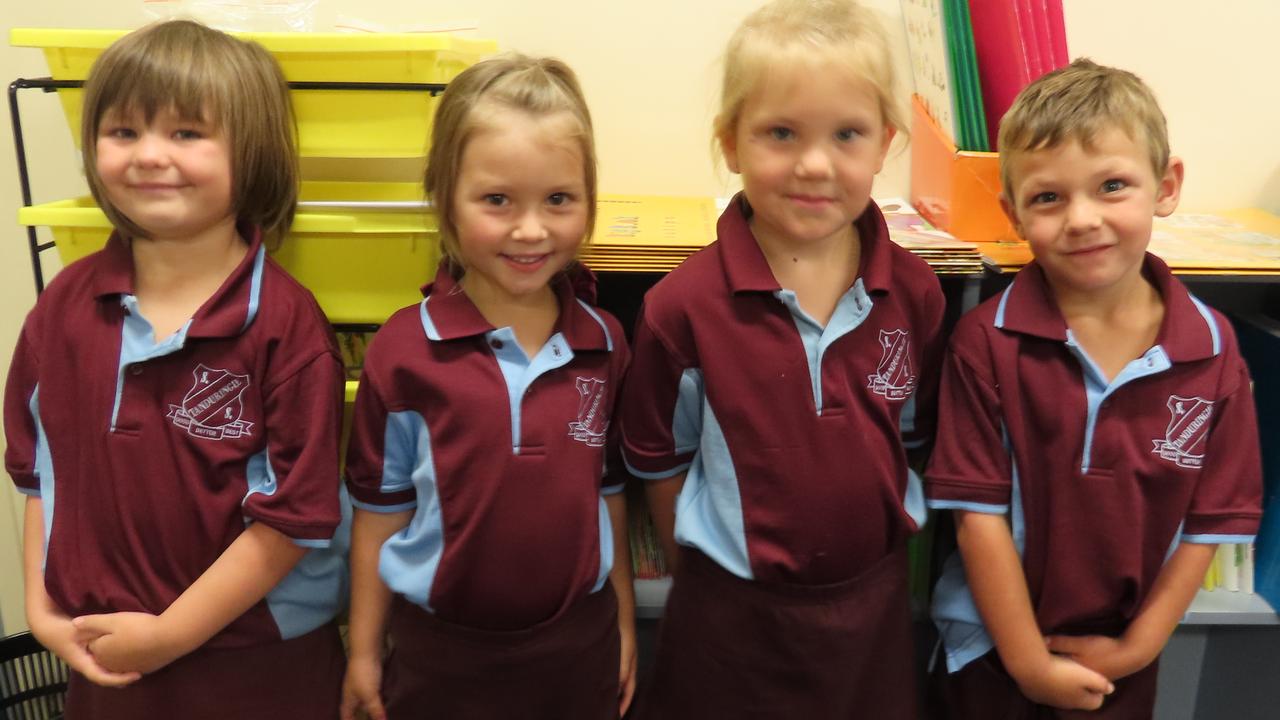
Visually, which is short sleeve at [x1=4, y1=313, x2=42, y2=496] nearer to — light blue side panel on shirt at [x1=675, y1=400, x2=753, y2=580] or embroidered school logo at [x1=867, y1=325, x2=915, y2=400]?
light blue side panel on shirt at [x1=675, y1=400, x2=753, y2=580]

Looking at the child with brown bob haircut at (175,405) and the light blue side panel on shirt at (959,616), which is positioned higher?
the child with brown bob haircut at (175,405)

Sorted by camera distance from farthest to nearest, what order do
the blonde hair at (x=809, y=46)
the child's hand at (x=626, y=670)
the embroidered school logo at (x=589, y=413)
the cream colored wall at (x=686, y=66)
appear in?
the cream colored wall at (x=686, y=66) → the child's hand at (x=626, y=670) → the embroidered school logo at (x=589, y=413) → the blonde hair at (x=809, y=46)

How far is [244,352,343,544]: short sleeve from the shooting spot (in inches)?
42.7

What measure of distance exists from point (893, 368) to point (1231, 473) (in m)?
0.42

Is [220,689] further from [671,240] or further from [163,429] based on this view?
[671,240]

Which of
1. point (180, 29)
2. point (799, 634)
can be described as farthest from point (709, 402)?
point (180, 29)

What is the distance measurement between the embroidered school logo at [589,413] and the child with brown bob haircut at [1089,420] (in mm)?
410

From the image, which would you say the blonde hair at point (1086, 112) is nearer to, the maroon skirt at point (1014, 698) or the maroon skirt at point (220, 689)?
the maroon skirt at point (1014, 698)

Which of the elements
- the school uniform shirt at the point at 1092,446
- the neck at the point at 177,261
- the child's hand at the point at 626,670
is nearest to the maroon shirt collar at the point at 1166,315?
the school uniform shirt at the point at 1092,446

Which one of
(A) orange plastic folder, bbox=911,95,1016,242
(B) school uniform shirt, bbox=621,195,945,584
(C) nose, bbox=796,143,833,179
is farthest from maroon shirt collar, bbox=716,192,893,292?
(A) orange plastic folder, bbox=911,95,1016,242

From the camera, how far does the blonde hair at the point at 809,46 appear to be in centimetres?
101

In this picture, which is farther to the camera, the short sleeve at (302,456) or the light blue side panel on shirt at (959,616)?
the light blue side panel on shirt at (959,616)

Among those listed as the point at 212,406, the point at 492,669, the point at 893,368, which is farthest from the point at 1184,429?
the point at 212,406

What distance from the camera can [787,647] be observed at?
3.68ft
